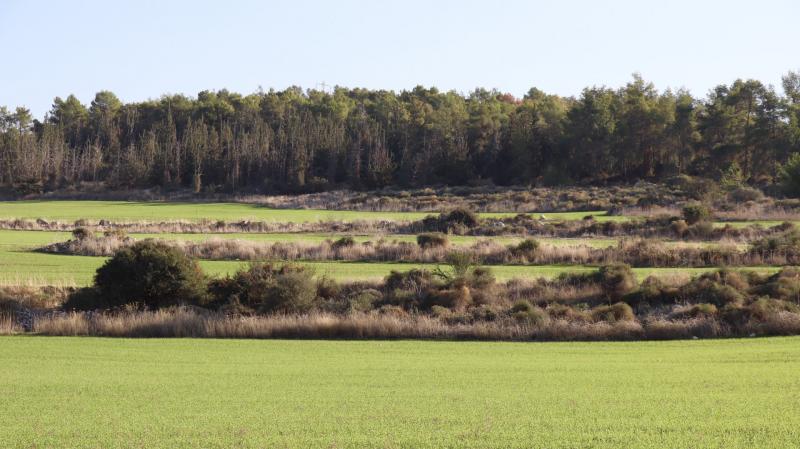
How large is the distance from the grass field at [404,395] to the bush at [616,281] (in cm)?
530

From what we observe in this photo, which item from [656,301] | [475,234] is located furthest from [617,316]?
[475,234]

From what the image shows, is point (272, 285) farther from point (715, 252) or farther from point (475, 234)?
point (475, 234)

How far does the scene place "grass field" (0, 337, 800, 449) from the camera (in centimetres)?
846

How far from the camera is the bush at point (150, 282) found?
865 inches

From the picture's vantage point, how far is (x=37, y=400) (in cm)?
1066

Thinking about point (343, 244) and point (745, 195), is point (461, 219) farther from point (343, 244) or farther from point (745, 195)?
point (745, 195)

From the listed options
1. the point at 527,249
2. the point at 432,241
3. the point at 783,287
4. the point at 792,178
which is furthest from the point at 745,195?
the point at 783,287

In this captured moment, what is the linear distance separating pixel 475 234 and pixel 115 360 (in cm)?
3203

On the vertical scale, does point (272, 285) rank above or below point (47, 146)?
below

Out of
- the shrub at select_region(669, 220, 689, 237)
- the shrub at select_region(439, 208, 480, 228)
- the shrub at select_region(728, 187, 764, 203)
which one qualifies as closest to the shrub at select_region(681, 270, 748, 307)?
the shrub at select_region(669, 220, 689, 237)

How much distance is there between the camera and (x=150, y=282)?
22.0 metres

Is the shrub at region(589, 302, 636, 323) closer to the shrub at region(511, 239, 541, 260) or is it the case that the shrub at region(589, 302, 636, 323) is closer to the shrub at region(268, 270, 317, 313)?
the shrub at region(268, 270, 317, 313)

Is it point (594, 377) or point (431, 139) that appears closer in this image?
point (594, 377)

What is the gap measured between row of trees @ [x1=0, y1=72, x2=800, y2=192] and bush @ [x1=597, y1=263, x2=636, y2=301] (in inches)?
2421
